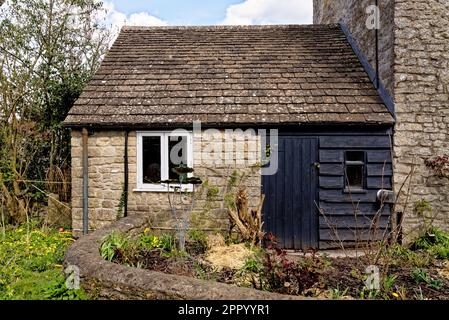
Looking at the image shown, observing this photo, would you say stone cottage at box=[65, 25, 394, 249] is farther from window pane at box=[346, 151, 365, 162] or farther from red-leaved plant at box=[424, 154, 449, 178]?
red-leaved plant at box=[424, 154, 449, 178]

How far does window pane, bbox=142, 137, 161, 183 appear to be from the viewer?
7.14 m

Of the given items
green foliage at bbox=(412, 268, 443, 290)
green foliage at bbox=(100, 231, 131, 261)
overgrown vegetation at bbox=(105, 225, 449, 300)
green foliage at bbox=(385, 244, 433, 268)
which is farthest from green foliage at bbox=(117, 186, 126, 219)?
green foliage at bbox=(412, 268, 443, 290)

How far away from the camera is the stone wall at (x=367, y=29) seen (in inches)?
272


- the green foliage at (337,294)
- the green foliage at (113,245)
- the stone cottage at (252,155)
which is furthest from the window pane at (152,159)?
the green foliage at (337,294)

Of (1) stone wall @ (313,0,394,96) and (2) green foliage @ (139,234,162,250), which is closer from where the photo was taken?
(2) green foliage @ (139,234,162,250)

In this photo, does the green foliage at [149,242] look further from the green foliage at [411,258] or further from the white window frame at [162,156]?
the green foliage at [411,258]

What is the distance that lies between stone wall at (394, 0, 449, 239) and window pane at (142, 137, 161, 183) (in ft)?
17.0

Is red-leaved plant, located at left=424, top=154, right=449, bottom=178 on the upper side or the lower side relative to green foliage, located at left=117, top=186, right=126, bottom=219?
upper

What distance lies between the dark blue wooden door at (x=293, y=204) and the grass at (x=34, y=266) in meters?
4.14

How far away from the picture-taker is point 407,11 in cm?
675

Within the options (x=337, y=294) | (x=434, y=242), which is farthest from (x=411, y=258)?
(x=337, y=294)
